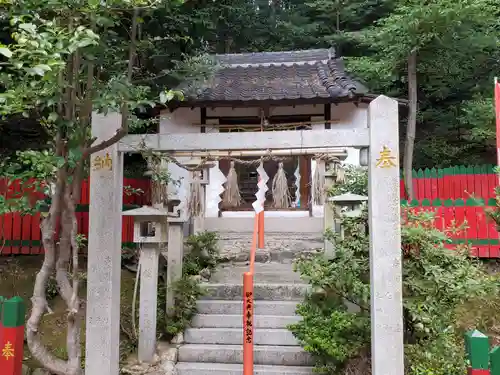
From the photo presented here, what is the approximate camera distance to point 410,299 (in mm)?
4375

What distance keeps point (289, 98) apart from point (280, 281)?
184 inches

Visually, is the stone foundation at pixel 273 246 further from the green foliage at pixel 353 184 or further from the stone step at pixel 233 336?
the stone step at pixel 233 336

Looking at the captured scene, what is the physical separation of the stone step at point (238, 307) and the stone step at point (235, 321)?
5.5 inches

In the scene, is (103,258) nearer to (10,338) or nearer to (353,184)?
(10,338)

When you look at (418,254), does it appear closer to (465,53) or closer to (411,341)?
(411,341)

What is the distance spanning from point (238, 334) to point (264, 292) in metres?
0.86

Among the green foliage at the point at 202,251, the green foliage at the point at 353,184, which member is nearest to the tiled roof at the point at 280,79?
the green foliage at the point at 353,184

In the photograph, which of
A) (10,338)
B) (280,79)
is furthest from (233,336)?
(280,79)

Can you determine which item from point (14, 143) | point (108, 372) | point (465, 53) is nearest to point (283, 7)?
point (465, 53)

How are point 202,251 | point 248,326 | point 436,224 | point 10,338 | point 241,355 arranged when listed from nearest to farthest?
point 10,338 → point 248,326 → point 241,355 → point 202,251 → point 436,224

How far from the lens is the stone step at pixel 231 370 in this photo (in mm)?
5035

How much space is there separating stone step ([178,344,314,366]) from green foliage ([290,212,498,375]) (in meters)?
0.60

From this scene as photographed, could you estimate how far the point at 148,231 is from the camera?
5617mm

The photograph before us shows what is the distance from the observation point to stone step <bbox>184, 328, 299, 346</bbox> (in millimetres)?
5555
